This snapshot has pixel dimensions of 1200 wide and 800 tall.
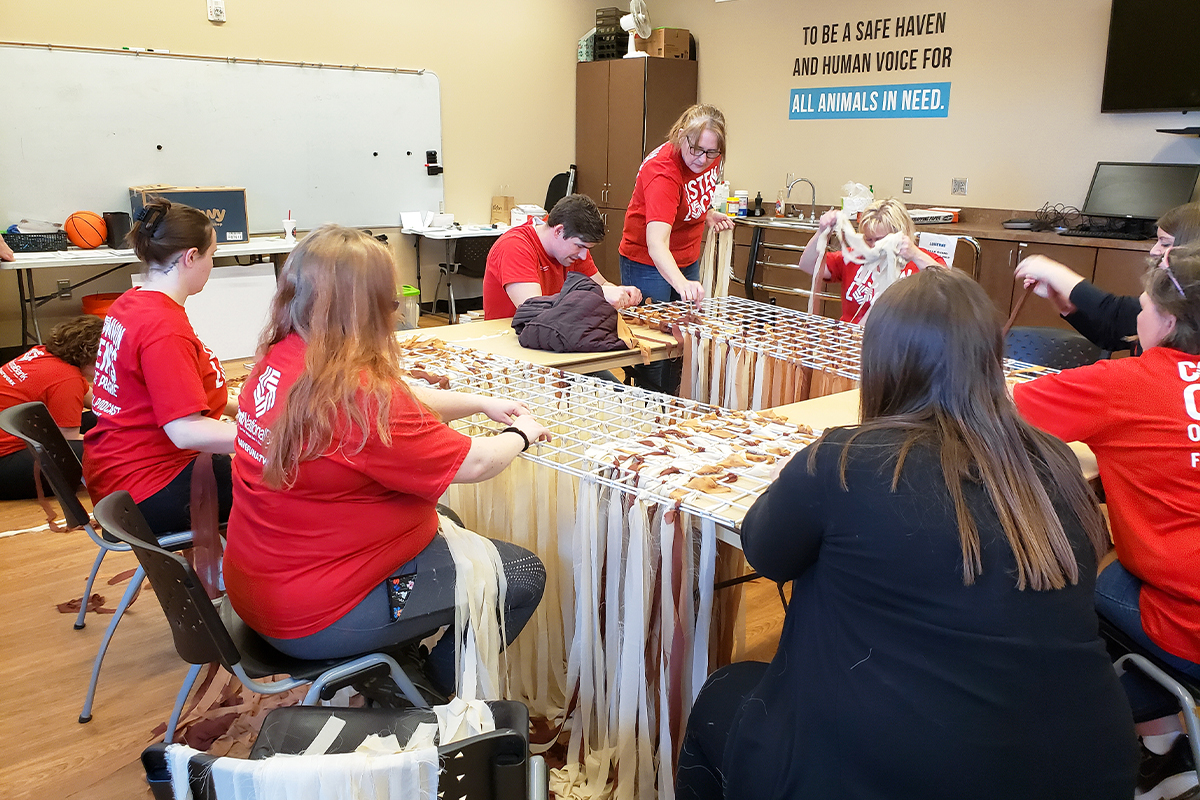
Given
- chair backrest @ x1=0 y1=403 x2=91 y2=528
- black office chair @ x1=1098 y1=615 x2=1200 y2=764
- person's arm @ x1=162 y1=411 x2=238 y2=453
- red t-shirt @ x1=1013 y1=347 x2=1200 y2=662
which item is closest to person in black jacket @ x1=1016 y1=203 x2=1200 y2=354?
red t-shirt @ x1=1013 y1=347 x2=1200 y2=662

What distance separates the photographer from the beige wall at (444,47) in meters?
5.54

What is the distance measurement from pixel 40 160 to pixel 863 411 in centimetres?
573

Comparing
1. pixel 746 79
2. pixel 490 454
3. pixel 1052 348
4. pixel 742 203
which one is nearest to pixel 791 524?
pixel 490 454

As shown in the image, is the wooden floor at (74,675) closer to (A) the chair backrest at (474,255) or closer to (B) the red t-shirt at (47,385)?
(B) the red t-shirt at (47,385)

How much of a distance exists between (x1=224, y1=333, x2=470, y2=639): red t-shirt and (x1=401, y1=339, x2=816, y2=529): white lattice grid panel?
0.36m

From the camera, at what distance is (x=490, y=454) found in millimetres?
1690

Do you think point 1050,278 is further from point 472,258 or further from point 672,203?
point 472,258

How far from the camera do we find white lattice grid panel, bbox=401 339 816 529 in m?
1.72

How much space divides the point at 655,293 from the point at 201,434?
2.11 m

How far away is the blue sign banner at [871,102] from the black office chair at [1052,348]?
3379 mm

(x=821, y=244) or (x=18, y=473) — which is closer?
(x=821, y=244)

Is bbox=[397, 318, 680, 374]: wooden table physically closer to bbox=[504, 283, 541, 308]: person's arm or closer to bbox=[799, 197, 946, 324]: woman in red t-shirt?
bbox=[504, 283, 541, 308]: person's arm

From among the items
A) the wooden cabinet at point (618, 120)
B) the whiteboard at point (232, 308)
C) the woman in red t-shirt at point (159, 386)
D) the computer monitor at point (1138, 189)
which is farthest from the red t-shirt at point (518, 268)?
the wooden cabinet at point (618, 120)

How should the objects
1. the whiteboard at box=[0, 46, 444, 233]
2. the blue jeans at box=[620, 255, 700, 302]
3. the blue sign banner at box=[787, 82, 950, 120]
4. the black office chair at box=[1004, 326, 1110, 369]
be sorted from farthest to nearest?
the blue sign banner at box=[787, 82, 950, 120]
the whiteboard at box=[0, 46, 444, 233]
the blue jeans at box=[620, 255, 700, 302]
the black office chair at box=[1004, 326, 1110, 369]
